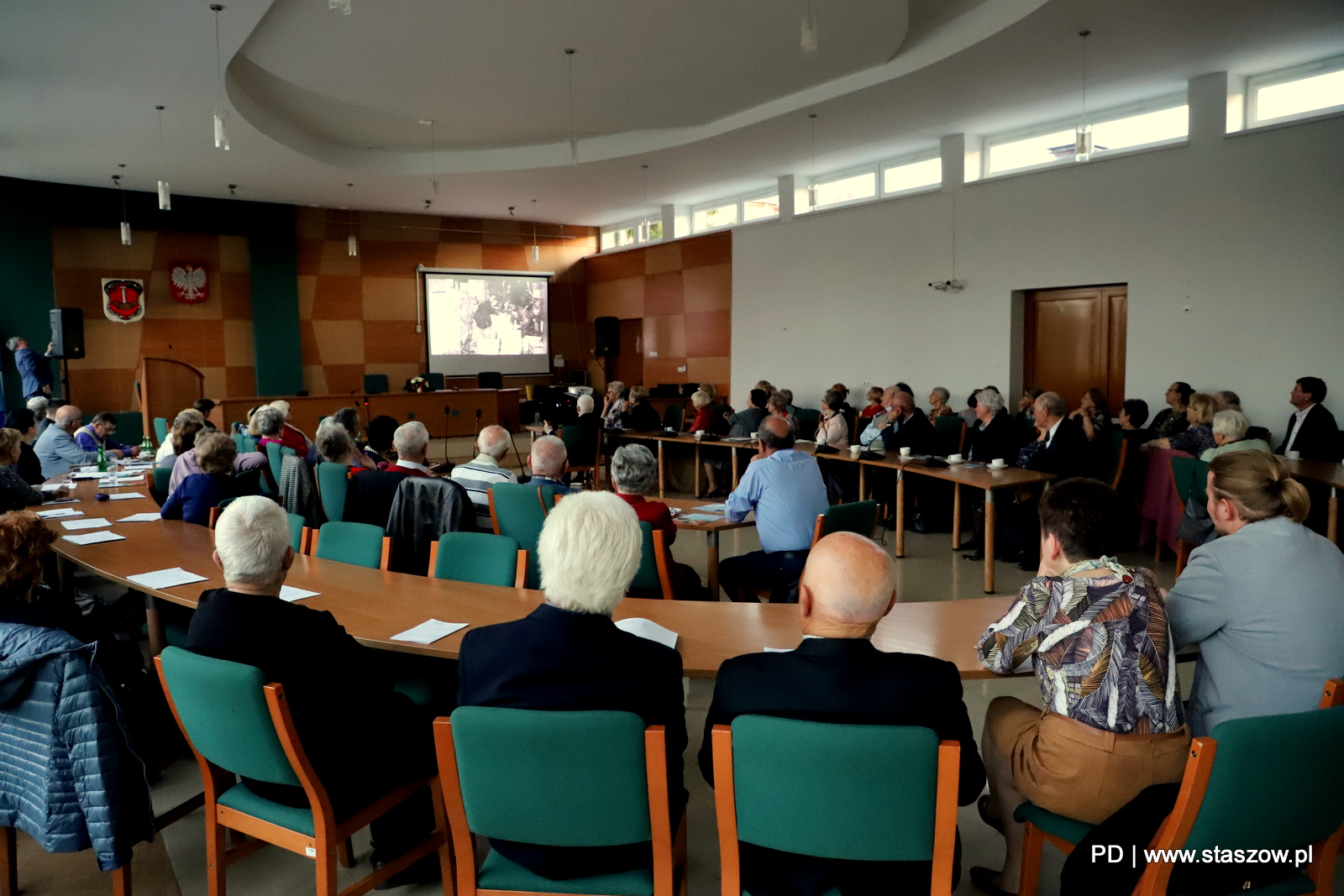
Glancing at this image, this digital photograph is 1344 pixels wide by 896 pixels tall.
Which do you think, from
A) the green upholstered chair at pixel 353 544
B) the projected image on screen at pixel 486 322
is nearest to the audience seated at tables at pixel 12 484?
the green upholstered chair at pixel 353 544

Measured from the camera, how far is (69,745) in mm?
2209

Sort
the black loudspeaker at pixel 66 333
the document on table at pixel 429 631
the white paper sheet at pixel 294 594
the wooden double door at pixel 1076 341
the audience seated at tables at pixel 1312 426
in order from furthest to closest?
the black loudspeaker at pixel 66 333, the wooden double door at pixel 1076 341, the audience seated at tables at pixel 1312 426, the white paper sheet at pixel 294 594, the document on table at pixel 429 631

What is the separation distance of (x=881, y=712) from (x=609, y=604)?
2.13 feet

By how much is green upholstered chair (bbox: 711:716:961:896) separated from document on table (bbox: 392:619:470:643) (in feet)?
4.12

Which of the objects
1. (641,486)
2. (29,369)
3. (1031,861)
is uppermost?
(29,369)

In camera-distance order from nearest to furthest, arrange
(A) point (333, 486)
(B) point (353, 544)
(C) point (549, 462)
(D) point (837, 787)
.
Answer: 1. (D) point (837, 787)
2. (B) point (353, 544)
3. (C) point (549, 462)
4. (A) point (333, 486)

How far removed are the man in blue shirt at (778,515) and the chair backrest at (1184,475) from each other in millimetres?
2767

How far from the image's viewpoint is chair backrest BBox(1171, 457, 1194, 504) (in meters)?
5.58

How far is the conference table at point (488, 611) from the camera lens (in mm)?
2557

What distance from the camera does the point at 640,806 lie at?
1.76m

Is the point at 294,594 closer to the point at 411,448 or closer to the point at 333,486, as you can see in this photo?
the point at 411,448

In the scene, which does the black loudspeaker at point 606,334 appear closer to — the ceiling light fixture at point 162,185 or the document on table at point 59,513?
the ceiling light fixture at point 162,185

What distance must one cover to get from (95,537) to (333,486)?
4.45 ft

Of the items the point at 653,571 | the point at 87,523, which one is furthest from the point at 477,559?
the point at 87,523
